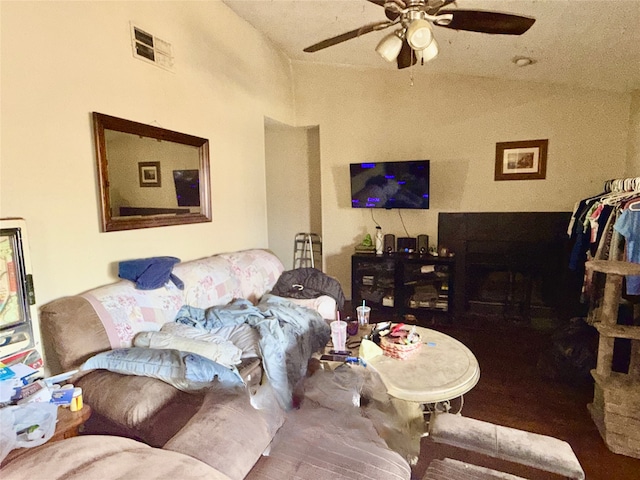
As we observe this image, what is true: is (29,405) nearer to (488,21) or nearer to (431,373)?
(431,373)

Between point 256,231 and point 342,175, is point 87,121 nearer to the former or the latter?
point 256,231

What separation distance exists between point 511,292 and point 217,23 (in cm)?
364

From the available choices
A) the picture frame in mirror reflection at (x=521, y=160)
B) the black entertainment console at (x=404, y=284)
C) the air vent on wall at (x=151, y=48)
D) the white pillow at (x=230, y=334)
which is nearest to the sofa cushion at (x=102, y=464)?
the white pillow at (x=230, y=334)

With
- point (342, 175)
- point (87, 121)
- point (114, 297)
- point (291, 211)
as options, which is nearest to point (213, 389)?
point (114, 297)

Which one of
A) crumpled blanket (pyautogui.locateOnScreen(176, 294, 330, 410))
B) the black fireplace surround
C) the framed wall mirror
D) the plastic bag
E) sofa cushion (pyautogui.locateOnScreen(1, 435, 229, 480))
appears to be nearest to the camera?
sofa cushion (pyautogui.locateOnScreen(1, 435, 229, 480))

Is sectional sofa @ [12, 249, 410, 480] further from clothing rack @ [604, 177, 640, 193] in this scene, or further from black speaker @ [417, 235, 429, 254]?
clothing rack @ [604, 177, 640, 193]

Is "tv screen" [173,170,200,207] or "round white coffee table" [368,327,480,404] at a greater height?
"tv screen" [173,170,200,207]

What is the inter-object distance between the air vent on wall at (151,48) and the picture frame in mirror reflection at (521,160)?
3.03 m

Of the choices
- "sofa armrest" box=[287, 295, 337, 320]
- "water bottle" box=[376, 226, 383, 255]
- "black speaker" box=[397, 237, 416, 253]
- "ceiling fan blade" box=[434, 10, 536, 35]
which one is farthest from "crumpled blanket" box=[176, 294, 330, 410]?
"ceiling fan blade" box=[434, 10, 536, 35]

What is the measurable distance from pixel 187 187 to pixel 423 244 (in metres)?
2.39

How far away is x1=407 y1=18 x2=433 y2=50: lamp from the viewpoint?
63.0 inches

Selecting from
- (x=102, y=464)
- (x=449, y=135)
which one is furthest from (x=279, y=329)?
(x=449, y=135)

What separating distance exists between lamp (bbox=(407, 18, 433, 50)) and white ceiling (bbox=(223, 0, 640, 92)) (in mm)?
280

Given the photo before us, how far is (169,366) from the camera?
4.97 ft
